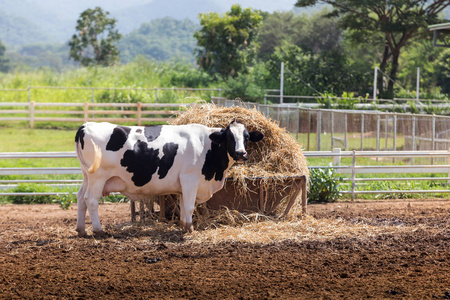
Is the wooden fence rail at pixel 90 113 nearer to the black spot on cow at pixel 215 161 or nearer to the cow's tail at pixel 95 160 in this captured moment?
the black spot on cow at pixel 215 161

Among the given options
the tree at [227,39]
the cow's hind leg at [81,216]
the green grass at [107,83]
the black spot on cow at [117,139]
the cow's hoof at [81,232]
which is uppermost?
the tree at [227,39]

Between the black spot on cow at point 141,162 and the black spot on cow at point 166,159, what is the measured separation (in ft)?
0.28

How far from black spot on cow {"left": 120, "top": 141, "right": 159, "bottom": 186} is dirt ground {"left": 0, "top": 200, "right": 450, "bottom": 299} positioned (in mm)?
897

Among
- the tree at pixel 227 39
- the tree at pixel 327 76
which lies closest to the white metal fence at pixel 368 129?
the tree at pixel 327 76

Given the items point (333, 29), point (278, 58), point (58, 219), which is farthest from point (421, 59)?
point (58, 219)

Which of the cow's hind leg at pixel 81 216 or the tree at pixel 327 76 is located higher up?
the tree at pixel 327 76

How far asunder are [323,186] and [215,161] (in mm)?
4324

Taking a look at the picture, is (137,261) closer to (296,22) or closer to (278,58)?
(278,58)

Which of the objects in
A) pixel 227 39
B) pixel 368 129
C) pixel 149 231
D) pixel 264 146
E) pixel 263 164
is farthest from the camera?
pixel 227 39

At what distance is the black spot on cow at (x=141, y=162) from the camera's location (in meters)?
9.31

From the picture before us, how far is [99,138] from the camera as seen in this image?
9.17m

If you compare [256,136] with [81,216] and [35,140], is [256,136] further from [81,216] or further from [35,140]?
[35,140]

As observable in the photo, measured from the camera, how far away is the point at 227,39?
44.7 m

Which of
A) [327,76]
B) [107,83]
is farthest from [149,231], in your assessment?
[327,76]
